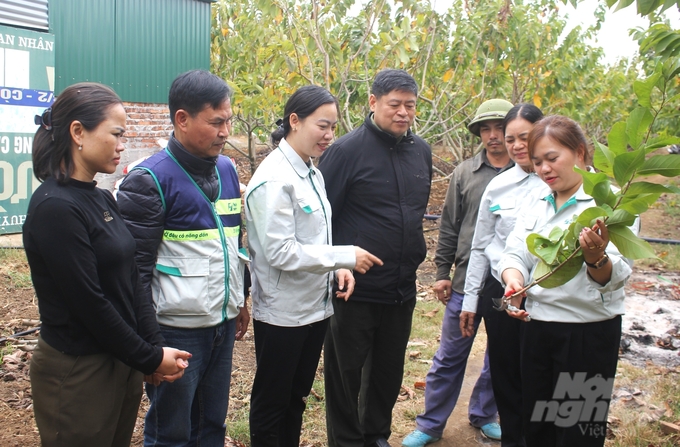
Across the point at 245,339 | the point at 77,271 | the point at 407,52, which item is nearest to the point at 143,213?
the point at 77,271

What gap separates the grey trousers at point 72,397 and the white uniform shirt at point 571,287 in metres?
1.68

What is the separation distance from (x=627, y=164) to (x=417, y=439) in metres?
2.18

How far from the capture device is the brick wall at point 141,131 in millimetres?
8836

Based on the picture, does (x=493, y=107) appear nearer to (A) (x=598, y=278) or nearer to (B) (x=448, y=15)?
(A) (x=598, y=278)

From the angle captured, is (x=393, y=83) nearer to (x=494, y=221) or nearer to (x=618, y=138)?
(x=494, y=221)

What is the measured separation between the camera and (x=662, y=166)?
2100mm

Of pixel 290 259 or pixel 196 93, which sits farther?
pixel 290 259

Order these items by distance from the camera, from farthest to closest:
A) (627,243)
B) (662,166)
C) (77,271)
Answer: (627,243) → (662,166) → (77,271)

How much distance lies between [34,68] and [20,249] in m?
2.17

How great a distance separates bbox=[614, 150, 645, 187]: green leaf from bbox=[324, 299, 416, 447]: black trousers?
4.88 ft

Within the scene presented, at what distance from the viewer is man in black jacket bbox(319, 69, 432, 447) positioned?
3.25 metres

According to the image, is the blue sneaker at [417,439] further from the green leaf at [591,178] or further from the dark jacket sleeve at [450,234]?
the green leaf at [591,178]

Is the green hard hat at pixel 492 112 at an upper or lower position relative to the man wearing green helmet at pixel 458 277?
upper

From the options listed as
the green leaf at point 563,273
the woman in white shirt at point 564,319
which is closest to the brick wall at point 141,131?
the woman in white shirt at point 564,319
